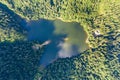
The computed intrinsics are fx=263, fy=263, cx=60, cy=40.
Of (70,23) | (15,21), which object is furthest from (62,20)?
(15,21)

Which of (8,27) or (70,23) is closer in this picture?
(8,27)

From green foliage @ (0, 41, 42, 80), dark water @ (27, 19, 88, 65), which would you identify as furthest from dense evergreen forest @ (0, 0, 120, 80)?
dark water @ (27, 19, 88, 65)

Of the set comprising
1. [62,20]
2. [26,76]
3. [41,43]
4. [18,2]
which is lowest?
[26,76]

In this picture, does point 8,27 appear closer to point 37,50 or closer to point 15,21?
point 15,21

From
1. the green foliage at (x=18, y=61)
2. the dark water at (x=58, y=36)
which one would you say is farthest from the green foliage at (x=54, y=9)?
the green foliage at (x=18, y=61)

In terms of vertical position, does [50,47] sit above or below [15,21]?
below

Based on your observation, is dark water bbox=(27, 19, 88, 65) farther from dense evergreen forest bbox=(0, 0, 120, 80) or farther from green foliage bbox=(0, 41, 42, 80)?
green foliage bbox=(0, 41, 42, 80)
